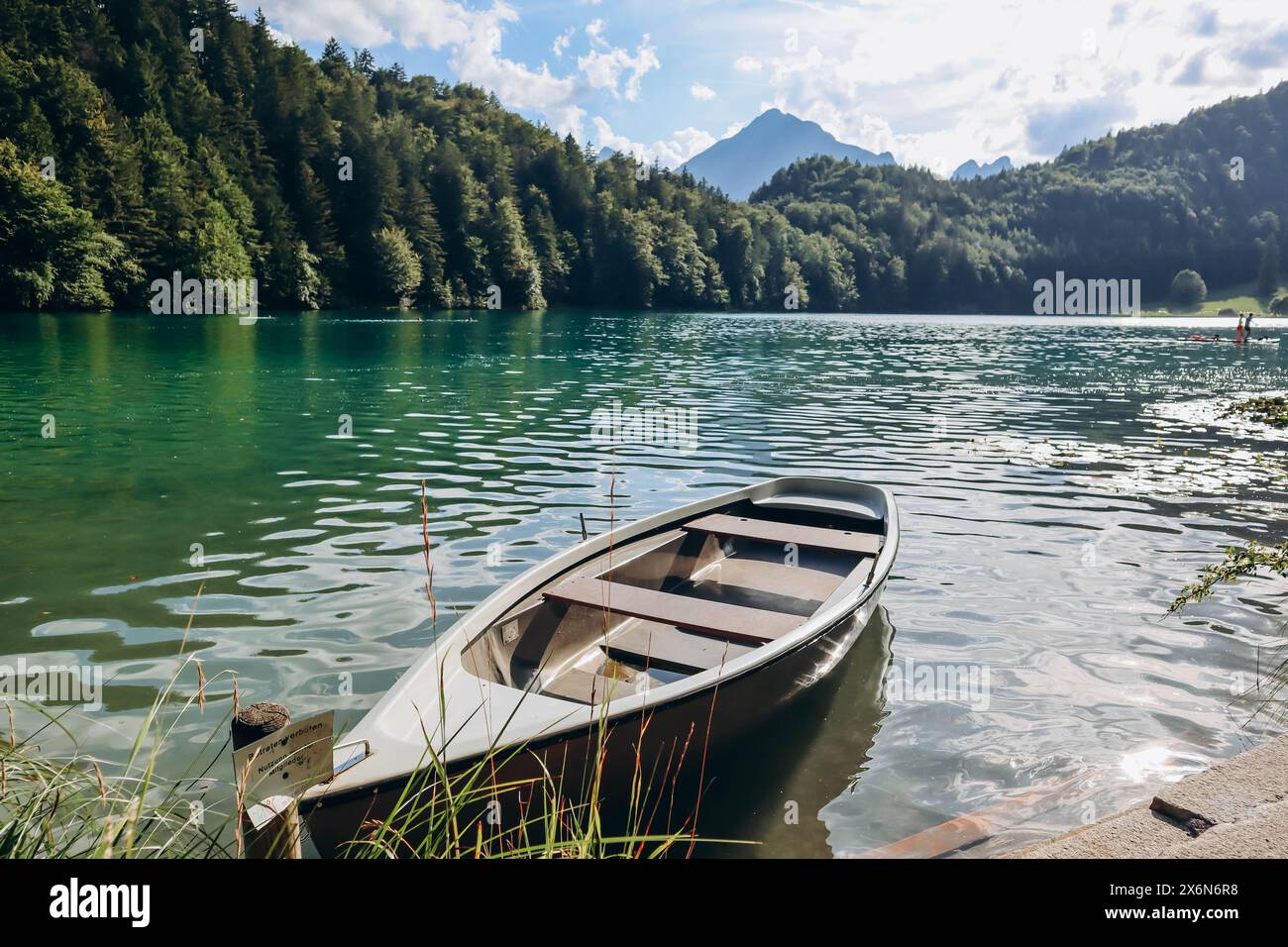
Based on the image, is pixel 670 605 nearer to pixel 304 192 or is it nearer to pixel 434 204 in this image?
pixel 304 192

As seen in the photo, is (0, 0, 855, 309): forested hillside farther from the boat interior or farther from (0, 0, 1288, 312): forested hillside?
the boat interior

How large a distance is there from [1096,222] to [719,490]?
619ft

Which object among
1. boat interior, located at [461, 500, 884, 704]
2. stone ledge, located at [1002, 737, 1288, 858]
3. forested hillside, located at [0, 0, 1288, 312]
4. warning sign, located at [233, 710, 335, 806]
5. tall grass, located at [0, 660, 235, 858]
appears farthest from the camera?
forested hillside, located at [0, 0, 1288, 312]

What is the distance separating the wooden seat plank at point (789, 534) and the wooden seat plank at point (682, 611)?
6.41ft

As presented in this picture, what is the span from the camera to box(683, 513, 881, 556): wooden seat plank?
8.03m

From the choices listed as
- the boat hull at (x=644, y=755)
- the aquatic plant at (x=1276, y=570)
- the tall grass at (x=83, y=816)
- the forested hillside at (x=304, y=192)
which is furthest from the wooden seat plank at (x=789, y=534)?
the forested hillside at (x=304, y=192)

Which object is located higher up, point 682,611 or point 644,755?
point 682,611

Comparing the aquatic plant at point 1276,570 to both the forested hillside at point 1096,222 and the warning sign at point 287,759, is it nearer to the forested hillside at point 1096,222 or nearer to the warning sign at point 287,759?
the warning sign at point 287,759

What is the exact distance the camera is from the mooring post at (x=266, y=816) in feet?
9.34

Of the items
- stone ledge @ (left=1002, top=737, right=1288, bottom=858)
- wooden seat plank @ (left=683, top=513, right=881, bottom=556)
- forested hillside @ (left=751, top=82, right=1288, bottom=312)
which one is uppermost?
forested hillside @ (left=751, top=82, right=1288, bottom=312)

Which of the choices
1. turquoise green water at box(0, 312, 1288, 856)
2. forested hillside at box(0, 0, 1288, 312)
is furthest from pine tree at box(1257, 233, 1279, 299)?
turquoise green water at box(0, 312, 1288, 856)

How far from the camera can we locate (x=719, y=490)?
13.1 meters

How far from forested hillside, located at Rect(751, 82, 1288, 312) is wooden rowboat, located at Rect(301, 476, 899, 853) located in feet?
506

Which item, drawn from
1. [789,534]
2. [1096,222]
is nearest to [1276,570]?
[789,534]
